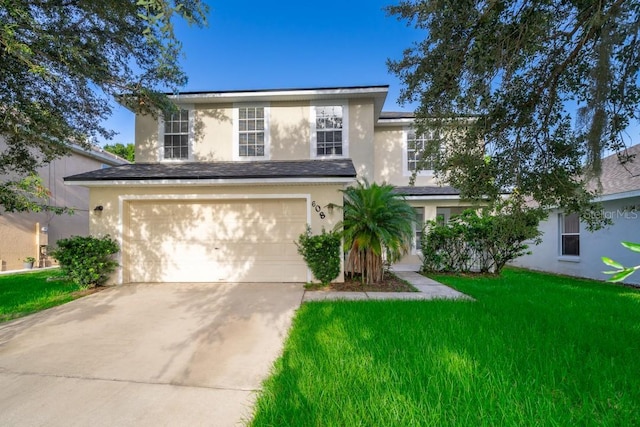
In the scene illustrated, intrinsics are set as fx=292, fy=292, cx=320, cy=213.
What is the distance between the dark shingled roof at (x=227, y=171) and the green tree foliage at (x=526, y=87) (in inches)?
129

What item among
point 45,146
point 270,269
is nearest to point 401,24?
point 270,269

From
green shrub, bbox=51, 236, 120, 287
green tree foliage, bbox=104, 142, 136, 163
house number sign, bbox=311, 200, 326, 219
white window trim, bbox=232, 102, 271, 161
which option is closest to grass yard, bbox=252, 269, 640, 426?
house number sign, bbox=311, 200, 326, 219

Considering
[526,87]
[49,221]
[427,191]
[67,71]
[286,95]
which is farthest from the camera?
[49,221]

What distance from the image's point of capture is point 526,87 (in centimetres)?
452

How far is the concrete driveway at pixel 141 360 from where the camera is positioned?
2.74 m

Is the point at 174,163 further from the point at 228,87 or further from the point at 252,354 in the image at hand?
the point at 252,354

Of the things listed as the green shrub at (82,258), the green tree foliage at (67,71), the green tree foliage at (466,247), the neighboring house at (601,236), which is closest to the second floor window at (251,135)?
the green tree foliage at (67,71)

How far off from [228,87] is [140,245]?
230 inches

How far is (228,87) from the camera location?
32.8ft

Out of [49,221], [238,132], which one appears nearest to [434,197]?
[238,132]

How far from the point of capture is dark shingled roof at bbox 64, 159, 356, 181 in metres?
7.86

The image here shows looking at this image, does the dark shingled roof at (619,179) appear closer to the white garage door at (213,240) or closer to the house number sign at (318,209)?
the house number sign at (318,209)

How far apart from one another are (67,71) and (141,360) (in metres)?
6.57

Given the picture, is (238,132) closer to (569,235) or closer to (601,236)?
(601,236)
